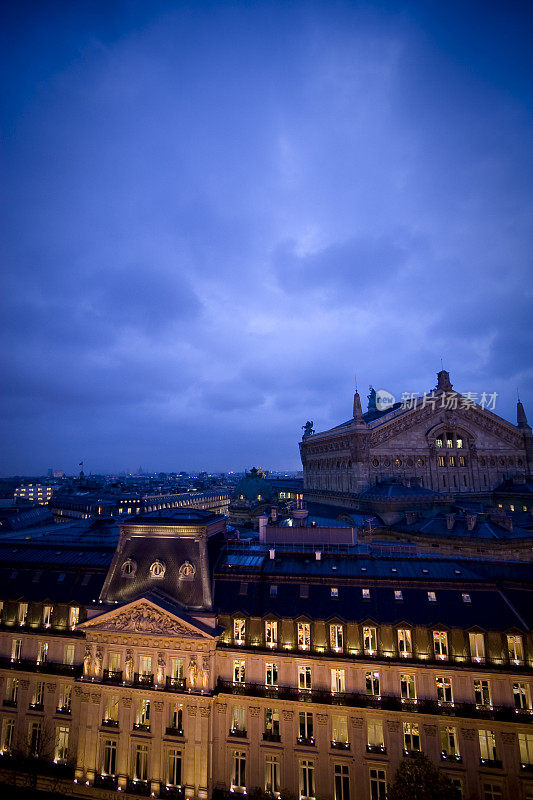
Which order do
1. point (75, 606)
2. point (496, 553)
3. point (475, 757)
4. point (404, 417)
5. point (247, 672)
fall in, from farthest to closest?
1. point (404, 417)
2. point (496, 553)
3. point (75, 606)
4. point (247, 672)
5. point (475, 757)

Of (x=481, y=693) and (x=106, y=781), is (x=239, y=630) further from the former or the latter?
(x=481, y=693)

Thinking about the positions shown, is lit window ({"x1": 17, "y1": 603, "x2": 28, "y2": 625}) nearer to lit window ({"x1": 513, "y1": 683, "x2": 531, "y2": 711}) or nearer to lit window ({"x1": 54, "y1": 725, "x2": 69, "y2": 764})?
lit window ({"x1": 54, "y1": 725, "x2": 69, "y2": 764})

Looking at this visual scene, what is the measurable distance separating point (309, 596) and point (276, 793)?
39.7 feet

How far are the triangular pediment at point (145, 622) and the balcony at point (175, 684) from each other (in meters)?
3.21

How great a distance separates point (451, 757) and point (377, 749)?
4370 mm

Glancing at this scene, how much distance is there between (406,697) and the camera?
26469 mm

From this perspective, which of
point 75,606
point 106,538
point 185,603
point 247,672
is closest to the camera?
point 247,672

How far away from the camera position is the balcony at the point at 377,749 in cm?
2609

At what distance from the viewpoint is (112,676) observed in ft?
101

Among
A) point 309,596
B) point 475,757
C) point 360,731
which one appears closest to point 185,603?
point 309,596

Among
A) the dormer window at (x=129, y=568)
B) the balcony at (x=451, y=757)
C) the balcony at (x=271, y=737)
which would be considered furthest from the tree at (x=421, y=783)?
the dormer window at (x=129, y=568)

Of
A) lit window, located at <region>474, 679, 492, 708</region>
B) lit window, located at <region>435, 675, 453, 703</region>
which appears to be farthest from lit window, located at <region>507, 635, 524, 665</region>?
lit window, located at <region>435, 675, 453, 703</region>

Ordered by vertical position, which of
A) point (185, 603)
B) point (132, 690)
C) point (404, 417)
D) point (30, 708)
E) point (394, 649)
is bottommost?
point (30, 708)

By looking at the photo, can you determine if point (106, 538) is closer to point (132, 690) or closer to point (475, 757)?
point (132, 690)
